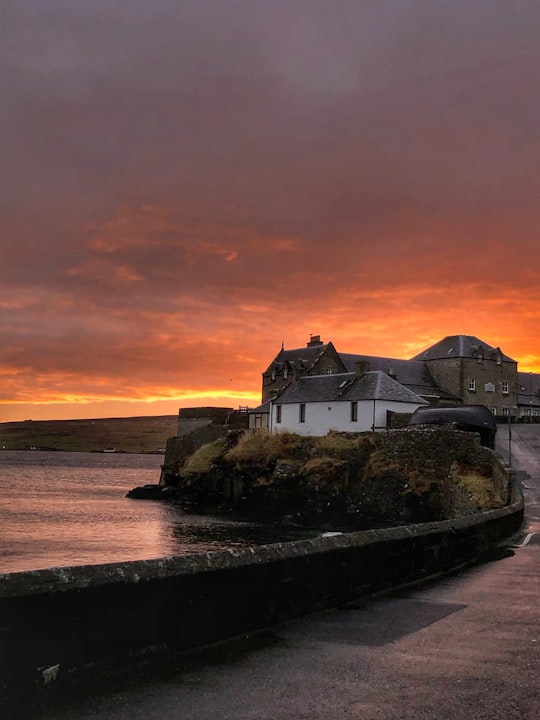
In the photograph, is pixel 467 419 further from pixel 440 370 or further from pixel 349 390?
pixel 440 370

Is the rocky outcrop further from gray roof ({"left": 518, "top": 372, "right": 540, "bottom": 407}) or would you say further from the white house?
gray roof ({"left": 518, "top": 372, "right": 540, "bottom": 407})

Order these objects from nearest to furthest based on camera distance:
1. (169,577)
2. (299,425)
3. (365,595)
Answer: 1. (169,577)
2. (365,595)
3. (299,425)

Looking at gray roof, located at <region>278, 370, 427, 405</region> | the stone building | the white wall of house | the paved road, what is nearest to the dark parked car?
the white wall of house

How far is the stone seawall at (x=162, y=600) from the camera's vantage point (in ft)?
16.8

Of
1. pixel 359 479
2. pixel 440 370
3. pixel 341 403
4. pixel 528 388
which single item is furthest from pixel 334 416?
pixel 528 388

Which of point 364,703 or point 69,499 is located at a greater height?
point 364,703

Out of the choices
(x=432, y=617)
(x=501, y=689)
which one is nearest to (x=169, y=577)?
(x=501, y=689)

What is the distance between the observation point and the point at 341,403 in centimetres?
5869

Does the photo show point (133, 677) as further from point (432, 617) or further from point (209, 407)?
point (209, 407)

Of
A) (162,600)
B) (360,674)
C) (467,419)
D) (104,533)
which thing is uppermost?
(467,419)

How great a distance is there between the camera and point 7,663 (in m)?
4.93

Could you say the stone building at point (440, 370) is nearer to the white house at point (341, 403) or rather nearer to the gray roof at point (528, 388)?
the gray roof at point (528, 388)

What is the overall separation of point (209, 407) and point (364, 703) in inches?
3477

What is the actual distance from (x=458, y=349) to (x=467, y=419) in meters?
45.4
